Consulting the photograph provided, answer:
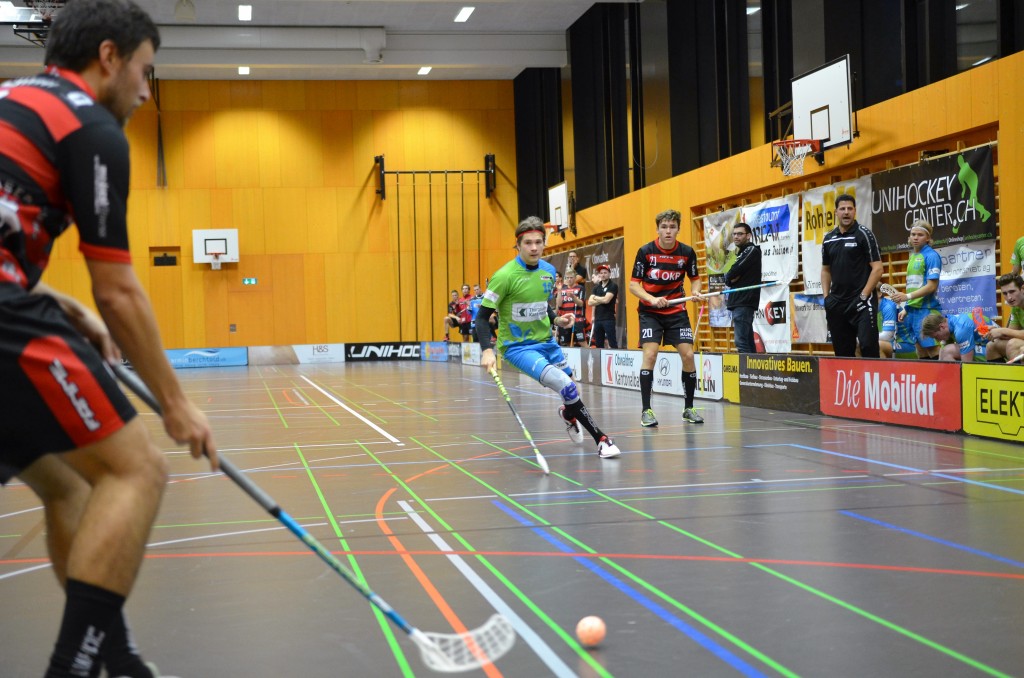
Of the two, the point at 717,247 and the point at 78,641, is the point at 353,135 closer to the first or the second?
the point at 717,247

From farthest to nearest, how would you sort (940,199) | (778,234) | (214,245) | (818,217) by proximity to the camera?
(214,245)
(778,234)
(818,217)
(940,199)

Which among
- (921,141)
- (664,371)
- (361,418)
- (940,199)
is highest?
(921,141)

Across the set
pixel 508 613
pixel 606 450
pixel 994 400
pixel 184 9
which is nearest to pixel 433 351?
pixel 184 9

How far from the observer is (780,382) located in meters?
10.9

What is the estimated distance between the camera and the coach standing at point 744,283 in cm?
1245

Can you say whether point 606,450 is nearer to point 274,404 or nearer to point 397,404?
point 397,404

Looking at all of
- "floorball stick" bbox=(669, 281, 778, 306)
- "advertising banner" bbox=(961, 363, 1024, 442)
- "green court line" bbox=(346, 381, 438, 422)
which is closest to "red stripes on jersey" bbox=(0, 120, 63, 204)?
"advertising banner" bbox=(961, 363, 1024, 442)

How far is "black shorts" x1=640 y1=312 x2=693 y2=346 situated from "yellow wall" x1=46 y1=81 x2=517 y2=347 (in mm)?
22158

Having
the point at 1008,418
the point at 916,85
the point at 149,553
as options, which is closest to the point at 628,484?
the point at 149,553

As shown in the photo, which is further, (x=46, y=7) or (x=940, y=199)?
(x=46, y=7)

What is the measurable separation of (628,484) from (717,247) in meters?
11.9

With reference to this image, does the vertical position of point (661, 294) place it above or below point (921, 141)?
below

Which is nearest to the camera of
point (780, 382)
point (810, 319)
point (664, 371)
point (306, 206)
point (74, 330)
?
point (74, 330)

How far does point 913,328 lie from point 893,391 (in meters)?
1.98
